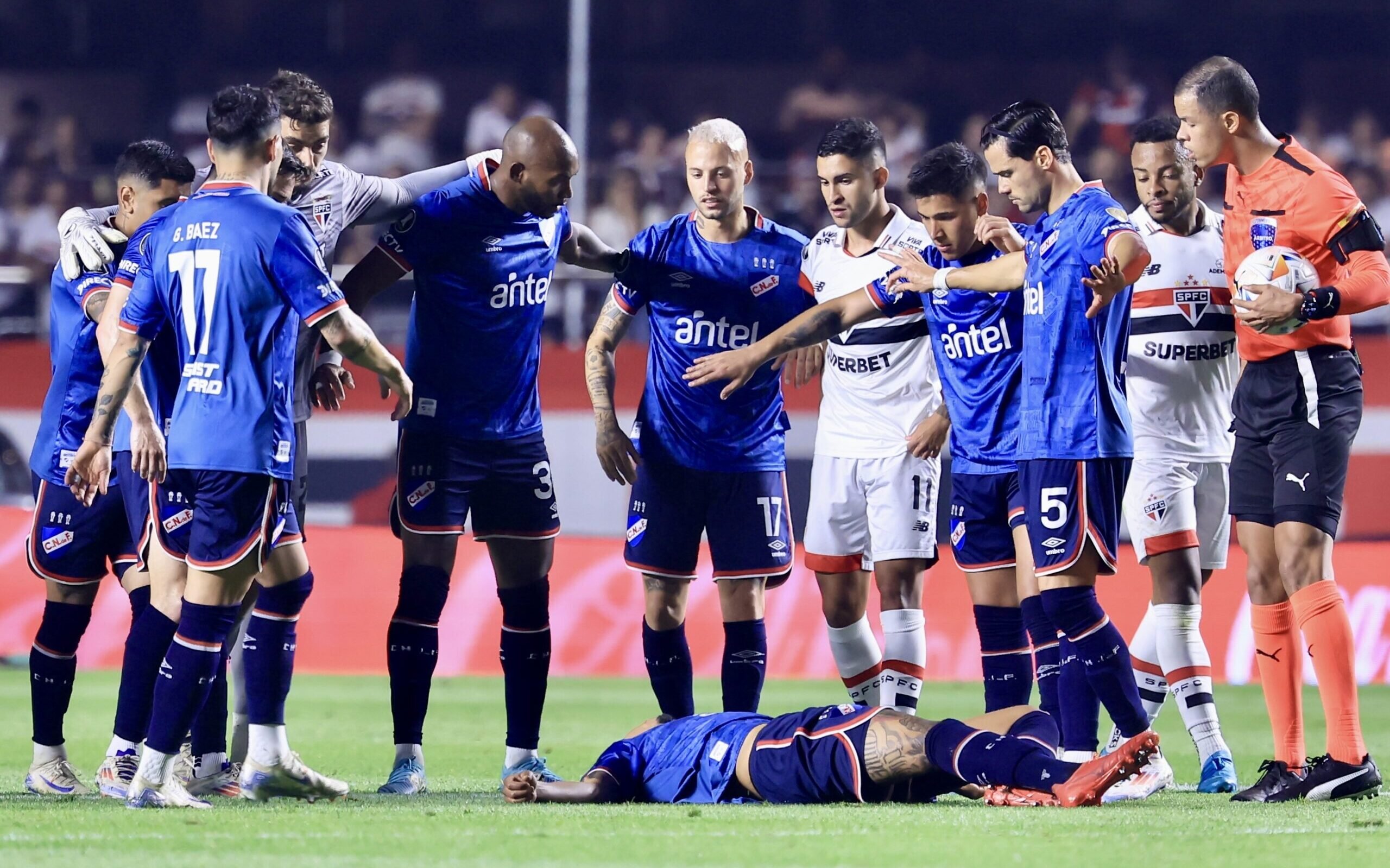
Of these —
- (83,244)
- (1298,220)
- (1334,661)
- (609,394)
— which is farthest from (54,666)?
(1298,220)

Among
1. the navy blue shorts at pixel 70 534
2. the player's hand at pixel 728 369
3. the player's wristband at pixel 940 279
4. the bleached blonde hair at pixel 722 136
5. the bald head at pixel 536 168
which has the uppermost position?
the bleached blonde hair at pixel 722 136

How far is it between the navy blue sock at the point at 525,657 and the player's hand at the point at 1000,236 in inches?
84.3

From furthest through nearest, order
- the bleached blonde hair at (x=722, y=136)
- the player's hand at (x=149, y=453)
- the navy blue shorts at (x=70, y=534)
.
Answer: the bleached blonde hair at (x=722, y=136)
the navy blue shorts at (x=70, y=534)
the player's hand at (x=149, y=453)

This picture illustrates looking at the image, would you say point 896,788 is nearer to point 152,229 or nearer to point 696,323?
point 696,323

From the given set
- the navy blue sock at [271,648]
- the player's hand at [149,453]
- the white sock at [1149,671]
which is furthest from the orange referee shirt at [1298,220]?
the player's hand at [149,453]

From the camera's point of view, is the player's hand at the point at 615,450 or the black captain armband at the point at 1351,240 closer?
the black captain armband at the point at 1351,240

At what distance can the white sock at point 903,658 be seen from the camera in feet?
22.8

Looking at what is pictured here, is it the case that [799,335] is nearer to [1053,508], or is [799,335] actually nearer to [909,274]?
[909,274]

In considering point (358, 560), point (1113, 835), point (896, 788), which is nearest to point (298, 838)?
point (896, 788)

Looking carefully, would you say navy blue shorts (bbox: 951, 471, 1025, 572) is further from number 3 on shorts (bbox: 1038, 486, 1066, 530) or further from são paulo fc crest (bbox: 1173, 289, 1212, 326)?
são paulo fc crest (bbox: 1173, 289, 1212, 326)

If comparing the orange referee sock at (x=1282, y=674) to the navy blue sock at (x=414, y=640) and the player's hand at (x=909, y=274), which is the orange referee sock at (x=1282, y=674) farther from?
the navy blue sock at (x=414, y=640)

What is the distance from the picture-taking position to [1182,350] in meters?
7.01

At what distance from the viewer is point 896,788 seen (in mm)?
5438

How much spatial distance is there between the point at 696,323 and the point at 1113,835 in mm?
3009
